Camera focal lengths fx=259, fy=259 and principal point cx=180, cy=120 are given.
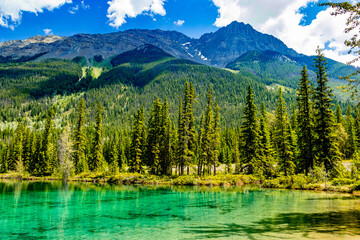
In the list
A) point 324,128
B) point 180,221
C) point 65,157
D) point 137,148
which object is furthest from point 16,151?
A: point 324,128

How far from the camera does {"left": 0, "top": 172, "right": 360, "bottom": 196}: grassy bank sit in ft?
107

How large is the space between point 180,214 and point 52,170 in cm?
7083

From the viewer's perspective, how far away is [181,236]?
14.2m

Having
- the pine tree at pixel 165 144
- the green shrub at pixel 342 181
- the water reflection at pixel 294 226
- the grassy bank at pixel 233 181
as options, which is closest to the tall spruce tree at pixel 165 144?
the pine tree at pixel 165 144

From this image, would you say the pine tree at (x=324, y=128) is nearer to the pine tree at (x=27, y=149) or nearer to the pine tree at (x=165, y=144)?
the pine tree at (x=165, y=144)

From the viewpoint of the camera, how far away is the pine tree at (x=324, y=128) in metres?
36.3

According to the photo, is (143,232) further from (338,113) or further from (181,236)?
Result: (338,113)

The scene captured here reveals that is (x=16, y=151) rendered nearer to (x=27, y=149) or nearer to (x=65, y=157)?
(x=27, y=149)

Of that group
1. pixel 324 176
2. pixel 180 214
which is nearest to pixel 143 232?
pixel 180 214

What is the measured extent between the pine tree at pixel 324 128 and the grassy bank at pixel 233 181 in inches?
127

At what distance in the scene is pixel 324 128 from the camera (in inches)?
1468

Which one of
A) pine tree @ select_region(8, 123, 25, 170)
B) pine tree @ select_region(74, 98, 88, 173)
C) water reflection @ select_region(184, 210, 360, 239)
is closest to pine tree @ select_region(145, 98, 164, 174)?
pine tree @ select_region(74, 98, 88, 173)

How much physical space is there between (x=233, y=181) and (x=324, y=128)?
1725 cm

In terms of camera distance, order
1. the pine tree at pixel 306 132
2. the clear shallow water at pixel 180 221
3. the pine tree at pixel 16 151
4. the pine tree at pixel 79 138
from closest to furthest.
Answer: the clear shallow water at pixel 180 221 → the pine tree at pixel 306 132 → the pine tree at pixel 79 138 → the pine tree at pixel 16 151
